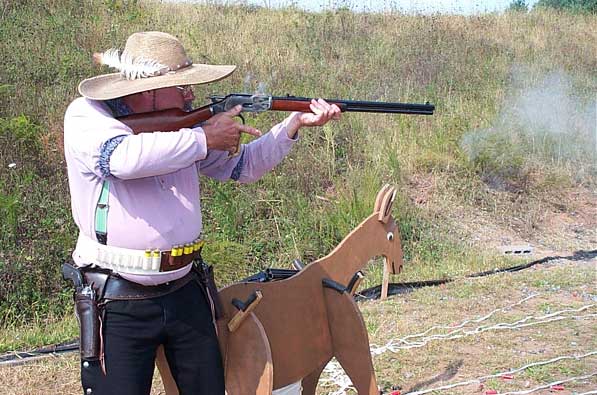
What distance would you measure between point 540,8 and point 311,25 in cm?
719

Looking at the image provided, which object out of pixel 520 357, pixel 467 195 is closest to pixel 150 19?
pixel 467 195

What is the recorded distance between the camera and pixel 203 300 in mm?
2715

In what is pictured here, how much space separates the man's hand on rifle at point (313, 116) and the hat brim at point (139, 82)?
1.49ft

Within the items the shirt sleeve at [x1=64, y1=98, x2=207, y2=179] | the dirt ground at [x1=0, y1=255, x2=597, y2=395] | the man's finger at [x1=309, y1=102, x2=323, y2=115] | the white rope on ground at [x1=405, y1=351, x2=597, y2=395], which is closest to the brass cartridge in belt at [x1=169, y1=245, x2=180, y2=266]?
the shirt sleeve at [x1=64, y1=98, x2=207, y2=179]

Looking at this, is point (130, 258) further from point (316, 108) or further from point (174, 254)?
point (316, 108)

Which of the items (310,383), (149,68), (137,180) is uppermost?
(149,68)

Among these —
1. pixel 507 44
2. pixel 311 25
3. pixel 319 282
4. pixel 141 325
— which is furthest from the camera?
pixel 507 44

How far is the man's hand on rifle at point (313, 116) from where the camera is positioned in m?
2.98

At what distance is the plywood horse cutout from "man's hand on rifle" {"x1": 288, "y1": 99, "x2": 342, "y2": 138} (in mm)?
628

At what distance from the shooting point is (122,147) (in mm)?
2299

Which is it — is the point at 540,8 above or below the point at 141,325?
above

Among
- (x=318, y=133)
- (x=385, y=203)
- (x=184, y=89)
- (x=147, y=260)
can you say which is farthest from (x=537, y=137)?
(x=147, y=260)

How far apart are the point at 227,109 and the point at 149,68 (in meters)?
0.35

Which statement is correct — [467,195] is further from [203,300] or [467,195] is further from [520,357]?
[203,300]
